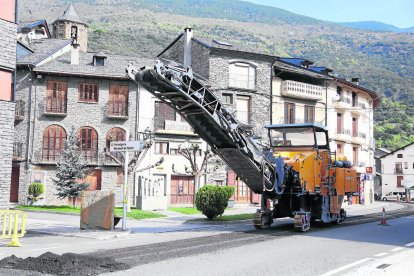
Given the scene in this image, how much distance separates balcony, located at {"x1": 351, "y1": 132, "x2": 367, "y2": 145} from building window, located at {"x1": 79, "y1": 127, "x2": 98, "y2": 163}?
27.6m

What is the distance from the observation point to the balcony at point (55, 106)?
37.7 m

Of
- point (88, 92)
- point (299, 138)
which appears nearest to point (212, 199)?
point (299, 138)

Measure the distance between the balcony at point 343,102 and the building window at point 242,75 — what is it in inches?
423

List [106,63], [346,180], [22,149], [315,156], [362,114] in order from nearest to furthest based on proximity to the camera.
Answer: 1. [315,156]
2. [346,180]
3. [22,149]
4. [106,63]
5. [362,114]

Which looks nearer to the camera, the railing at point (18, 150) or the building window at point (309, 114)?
the railing at point (18, 150)

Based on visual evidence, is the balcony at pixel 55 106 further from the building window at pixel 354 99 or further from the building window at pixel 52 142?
the building window at pixel 354 99

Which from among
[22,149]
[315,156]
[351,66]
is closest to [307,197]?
[315,156]

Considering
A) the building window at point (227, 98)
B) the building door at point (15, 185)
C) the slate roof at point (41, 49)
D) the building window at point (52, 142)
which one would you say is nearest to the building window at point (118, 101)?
the building window at point (52, 142)

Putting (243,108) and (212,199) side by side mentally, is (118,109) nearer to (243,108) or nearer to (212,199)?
(243,108)

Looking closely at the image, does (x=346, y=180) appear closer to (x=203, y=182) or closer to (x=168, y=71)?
(x=168, y=71)

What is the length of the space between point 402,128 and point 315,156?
10009cm

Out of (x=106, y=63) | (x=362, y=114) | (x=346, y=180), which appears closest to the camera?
(x=346, y=180)

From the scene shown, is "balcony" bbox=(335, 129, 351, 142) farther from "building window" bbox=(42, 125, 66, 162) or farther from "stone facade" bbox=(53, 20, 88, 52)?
"stone facade" bbox=(53, 20, 88, 52)

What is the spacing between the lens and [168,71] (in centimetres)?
1433
